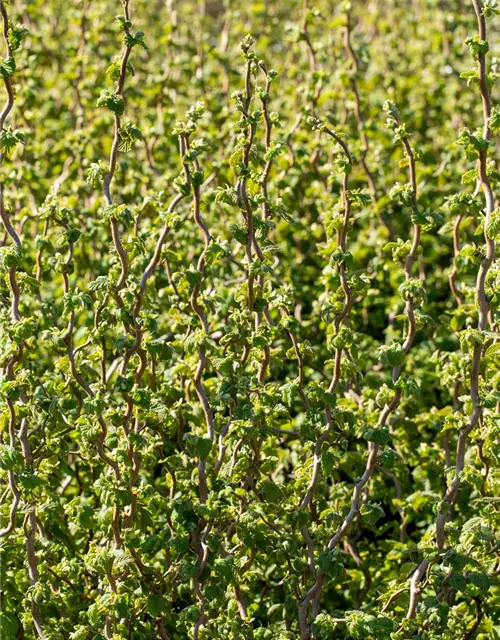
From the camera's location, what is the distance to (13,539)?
8.67ft

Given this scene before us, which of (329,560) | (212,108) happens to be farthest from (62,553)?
(212,108)

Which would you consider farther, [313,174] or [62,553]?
[313,174]

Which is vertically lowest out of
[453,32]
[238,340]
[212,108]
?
[238,340]

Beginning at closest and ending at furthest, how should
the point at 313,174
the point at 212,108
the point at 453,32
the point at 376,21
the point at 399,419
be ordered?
the point at 399,419 → the point at 313,174 → the point at 212,108 → the point at 453,32 → the point at 376,21

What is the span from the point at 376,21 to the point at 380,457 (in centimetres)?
529

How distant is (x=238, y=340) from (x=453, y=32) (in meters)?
4.16

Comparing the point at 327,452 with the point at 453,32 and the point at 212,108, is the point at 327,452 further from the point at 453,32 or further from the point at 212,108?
the point at 453,32

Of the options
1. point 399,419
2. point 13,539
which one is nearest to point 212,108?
point 399,419

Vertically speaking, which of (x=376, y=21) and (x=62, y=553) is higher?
(x=376, y=21)

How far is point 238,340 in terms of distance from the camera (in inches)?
104

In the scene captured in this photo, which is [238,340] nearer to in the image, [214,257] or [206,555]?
[214,257]

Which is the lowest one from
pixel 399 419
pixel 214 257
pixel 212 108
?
pixel 399 419

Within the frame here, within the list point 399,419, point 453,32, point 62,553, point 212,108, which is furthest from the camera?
point 453,32

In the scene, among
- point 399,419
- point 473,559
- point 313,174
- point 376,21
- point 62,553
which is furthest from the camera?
point 376,21
